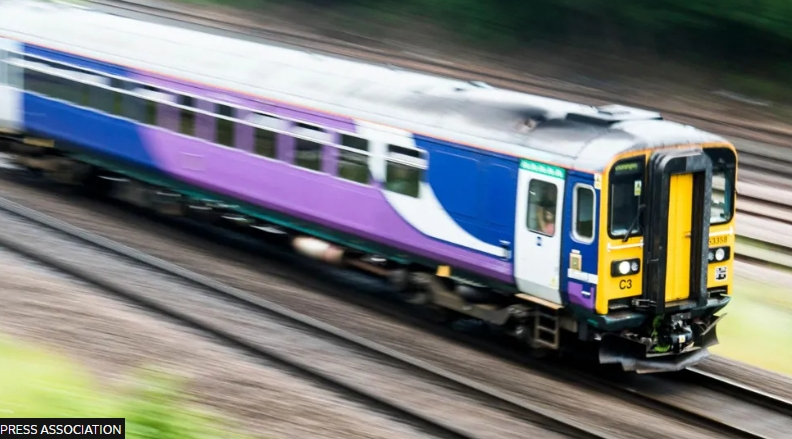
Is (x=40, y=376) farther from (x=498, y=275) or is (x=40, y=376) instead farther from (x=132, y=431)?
(x=498, y=275)

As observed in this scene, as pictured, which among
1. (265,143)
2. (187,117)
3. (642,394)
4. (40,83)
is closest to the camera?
(642,394)

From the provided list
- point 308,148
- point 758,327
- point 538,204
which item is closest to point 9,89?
point 308,148

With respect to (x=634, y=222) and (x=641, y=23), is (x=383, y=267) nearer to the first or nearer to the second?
(x=634, y=222)

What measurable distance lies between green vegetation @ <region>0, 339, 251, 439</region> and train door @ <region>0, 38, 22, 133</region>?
9.77 m

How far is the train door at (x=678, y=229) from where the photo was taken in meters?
11.2

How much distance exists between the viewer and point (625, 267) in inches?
440

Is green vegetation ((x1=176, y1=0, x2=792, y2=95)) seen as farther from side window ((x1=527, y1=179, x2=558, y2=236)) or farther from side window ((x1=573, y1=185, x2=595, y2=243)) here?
side window ((x1=573, y1=185, x2=595, y2=243))

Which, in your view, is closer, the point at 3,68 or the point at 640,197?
the point at 640,197

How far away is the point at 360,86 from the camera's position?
548 inches

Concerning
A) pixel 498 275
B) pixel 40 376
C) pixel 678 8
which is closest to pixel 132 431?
pixel 40 376

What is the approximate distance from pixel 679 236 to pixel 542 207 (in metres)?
1.41

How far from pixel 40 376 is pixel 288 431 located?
2.03 m

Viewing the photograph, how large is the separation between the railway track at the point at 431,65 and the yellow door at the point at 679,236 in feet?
42.7

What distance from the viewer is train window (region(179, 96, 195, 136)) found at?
1562 centimetres
